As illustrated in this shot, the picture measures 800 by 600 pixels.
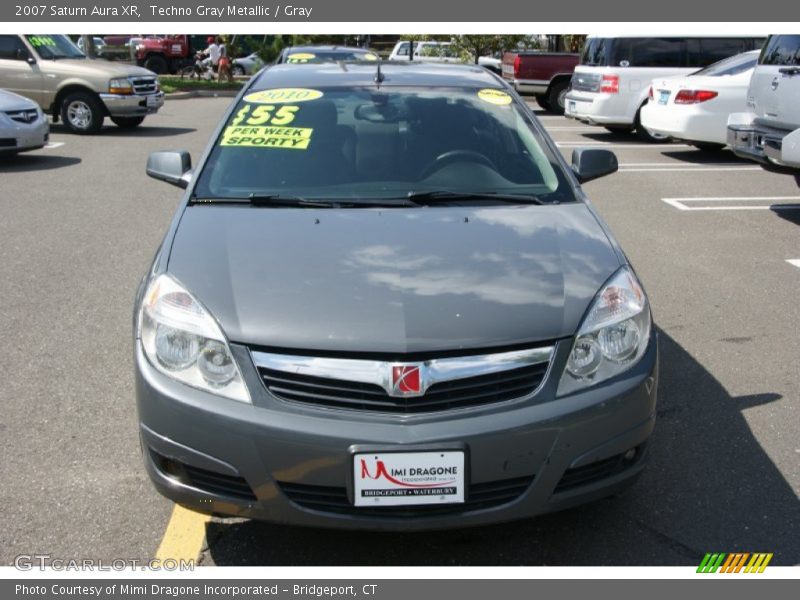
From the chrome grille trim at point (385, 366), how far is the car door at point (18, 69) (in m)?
14.9

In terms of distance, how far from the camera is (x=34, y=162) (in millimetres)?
13148

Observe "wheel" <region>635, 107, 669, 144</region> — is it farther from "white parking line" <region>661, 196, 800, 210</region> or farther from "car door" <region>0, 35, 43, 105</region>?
"car door" <region>0, 35, 43, 105</region>

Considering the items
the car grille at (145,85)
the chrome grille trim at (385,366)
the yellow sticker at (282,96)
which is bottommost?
the car grille at (145,85)

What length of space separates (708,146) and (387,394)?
1291 centimetres

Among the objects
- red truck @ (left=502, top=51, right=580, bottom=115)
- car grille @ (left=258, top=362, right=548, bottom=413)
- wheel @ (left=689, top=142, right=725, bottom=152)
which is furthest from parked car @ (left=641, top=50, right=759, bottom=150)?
car grille @ (left=258, top=362, right=548, bottom=413)

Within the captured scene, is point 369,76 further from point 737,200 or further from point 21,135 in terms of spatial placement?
point 21,135

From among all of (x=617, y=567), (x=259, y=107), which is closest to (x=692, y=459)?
(x=617, y=567)

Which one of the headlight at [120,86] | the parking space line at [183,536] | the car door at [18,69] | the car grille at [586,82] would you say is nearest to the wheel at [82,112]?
the headlight at [120,86]

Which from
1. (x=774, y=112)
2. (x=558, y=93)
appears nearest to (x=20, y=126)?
(x=774, y=112)

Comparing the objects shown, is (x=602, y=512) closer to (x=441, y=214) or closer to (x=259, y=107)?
(x=441, y=214)

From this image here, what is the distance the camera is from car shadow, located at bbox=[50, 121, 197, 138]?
16.7 metres

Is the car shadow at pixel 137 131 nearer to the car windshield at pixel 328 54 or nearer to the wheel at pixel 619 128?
the car windshield at pixel 328 54

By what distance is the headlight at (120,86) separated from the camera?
53.3 ft

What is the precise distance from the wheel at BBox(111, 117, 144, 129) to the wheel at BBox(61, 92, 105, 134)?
65cm
